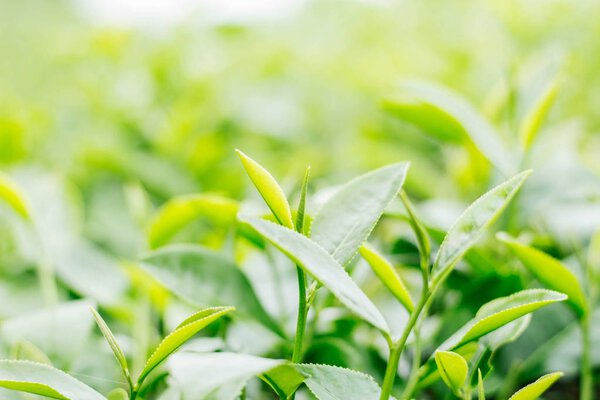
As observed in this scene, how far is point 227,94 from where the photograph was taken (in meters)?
1.28

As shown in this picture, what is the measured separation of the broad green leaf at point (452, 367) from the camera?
402mm

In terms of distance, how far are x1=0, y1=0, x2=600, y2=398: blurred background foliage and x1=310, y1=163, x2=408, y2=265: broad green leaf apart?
151mm

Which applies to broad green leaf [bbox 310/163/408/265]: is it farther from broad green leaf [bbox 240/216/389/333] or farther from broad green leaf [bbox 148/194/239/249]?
broad green leaf [bbox 148/194/239/249]

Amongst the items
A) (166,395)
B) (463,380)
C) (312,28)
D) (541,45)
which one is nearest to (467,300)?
(463,380)

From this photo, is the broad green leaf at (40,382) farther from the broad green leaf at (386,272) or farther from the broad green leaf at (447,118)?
the broad green leaf at (447,118)

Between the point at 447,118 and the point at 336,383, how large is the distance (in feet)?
1.09

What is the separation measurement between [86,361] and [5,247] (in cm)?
36

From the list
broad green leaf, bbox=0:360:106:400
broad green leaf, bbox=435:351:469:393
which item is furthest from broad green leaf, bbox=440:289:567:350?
broad green leaf, bbox=0:360:106:400

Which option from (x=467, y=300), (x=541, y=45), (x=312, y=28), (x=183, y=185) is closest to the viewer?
(x=467, y=300)

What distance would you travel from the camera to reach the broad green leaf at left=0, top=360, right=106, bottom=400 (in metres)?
0.39

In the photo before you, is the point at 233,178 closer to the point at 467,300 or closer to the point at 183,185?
the point at 183,185

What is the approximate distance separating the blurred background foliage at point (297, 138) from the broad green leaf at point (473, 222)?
0.17 metres

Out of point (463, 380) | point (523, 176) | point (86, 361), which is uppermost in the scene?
point (523, 176)

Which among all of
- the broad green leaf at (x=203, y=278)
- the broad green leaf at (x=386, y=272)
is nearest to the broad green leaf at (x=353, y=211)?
the broad green leaf at (x=386, y=272)
